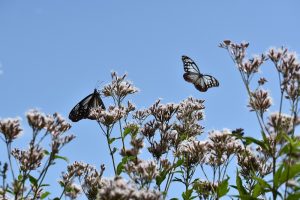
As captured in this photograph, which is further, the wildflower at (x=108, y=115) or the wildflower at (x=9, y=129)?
the wildflower at (x=108, y=115)

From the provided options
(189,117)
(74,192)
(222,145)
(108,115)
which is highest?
(189,117)

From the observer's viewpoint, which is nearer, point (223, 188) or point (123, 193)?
point (123, 193)

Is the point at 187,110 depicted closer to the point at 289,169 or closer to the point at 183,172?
the point at 183,172

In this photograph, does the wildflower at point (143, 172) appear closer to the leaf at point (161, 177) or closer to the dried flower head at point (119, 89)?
the leaf at point (161, 177)

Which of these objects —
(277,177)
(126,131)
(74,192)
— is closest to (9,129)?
(74,192)

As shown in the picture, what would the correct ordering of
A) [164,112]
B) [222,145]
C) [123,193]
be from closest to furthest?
[123,193] → [222,145] → [164,112]

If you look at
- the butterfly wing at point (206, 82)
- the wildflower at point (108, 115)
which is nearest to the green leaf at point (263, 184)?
the wildflower at point (108, 115)

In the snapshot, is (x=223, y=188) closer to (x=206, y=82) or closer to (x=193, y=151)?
(x=193, y=151)
